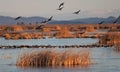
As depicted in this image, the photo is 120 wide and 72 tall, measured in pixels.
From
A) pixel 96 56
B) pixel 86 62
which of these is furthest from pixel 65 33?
pixel 86 62

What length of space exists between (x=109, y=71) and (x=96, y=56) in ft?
34.4

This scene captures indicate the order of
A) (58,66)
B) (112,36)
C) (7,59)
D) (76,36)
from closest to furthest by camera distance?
1. (58,66)
2. (7,59)
3. (112,36)
4. (76,36)

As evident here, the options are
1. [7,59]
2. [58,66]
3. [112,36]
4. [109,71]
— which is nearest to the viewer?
[109,71]

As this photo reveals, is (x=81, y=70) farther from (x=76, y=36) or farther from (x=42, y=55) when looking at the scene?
(x=76, y=36)

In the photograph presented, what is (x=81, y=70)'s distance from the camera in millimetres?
34531

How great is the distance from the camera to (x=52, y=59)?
3703 centimetres

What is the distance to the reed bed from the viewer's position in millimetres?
36750

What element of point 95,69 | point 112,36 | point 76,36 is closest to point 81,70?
point 95,69

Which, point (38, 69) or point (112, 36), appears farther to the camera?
point (112, 36)

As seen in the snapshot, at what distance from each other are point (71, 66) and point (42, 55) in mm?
1976

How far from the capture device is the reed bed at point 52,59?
121 ft

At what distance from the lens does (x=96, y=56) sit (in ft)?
145

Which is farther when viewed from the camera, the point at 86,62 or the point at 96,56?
the point at 96,56

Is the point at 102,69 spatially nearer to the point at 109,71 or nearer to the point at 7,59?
the point at 109,71
